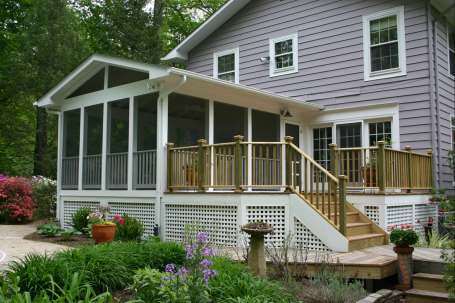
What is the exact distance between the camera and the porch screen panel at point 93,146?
34.1 ft

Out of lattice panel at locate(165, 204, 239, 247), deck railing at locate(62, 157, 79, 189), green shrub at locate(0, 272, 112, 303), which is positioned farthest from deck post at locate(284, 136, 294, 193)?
deck railing at locate(62, 157, 79, 189)

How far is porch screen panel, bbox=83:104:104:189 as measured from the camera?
10.4 m

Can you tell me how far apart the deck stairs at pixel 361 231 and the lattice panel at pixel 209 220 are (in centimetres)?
161

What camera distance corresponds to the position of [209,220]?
8.17 metres

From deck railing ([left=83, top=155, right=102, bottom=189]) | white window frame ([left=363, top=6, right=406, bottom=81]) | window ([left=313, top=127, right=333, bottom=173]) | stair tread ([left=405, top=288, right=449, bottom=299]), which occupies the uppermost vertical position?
white window frame ([left=363, top=6, right=406, bottom=81])

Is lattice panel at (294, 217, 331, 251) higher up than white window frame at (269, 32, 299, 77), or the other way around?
white window frame at (269, 32, 299, 77)

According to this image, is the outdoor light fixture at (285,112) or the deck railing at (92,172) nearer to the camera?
the deck railing at (92,172)

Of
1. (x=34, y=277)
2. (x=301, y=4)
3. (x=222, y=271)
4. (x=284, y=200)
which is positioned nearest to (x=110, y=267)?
(x=34, y=277)

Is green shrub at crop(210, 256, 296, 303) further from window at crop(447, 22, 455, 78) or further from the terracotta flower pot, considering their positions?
window at crop(447, 22, 455, 78)

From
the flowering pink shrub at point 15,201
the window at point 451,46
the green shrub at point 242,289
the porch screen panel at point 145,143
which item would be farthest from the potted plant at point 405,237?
the flowering pink shrub at point 15,201

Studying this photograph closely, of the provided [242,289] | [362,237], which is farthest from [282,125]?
[242,289]

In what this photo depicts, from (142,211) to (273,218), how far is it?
317cm

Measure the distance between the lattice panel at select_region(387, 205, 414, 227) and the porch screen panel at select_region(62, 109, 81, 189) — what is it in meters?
7.66

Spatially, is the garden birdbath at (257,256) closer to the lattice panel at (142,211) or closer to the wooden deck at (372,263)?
the wooden deck at (372,263)
